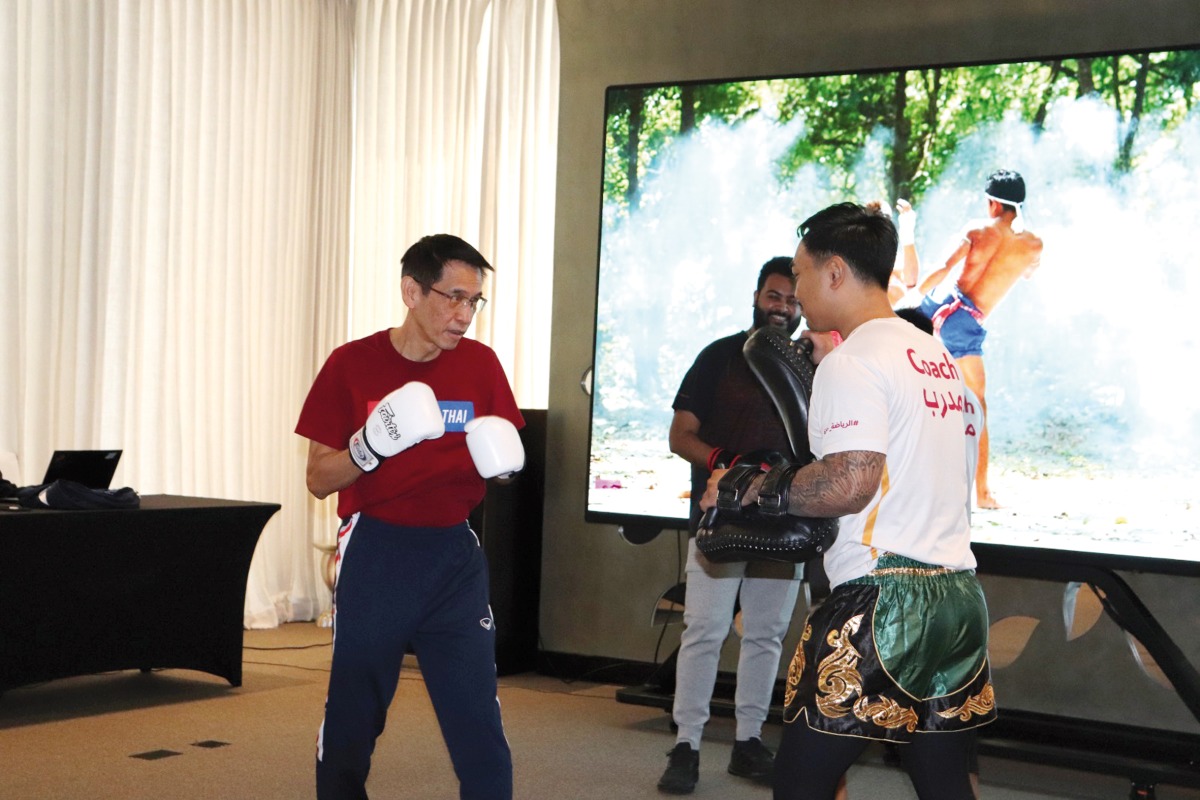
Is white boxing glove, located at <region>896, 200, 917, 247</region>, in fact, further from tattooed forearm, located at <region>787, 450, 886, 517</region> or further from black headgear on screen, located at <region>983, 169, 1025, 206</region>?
tattooed forearm, located at <region>787, 450, 886, 517</region>

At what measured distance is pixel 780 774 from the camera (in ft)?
6.78

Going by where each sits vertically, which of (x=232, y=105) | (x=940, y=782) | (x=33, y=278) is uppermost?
(x=232, y=105)

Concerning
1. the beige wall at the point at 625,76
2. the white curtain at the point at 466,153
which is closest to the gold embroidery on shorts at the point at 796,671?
the beige wall at the point at 625,76

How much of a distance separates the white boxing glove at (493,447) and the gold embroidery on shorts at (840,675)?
80 cm

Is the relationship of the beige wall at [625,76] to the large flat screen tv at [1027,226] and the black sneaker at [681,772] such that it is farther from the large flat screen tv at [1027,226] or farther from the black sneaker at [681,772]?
the black sneaker at [681,772]

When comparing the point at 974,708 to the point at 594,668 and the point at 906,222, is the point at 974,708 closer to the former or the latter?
the point at 906,222

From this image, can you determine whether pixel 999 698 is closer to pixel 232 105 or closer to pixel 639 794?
pixel 639 794

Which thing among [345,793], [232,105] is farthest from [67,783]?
[232,105]

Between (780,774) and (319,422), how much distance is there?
122cm

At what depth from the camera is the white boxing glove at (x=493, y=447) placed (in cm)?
258

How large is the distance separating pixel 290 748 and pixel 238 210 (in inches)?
135

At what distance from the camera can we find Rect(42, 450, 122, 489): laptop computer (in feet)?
15.3

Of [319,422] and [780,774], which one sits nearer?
[780,774]

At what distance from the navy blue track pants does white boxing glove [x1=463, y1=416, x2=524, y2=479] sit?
197 mm
